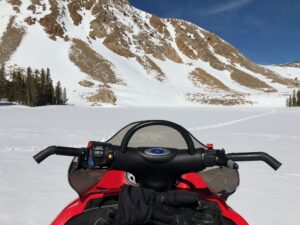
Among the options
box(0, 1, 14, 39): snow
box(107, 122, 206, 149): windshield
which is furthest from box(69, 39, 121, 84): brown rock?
box(107, 122, 206, 149): windshield

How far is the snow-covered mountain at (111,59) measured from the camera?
115125mm

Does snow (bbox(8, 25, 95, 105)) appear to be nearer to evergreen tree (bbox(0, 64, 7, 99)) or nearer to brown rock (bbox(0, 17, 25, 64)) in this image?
brown rock (bbox(0, 17, 25, 64))

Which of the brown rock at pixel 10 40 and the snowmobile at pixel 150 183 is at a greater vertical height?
the brown rock at pixel 10 40

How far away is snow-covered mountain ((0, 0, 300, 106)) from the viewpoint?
115 m

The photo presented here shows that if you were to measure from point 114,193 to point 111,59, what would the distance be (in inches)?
5916

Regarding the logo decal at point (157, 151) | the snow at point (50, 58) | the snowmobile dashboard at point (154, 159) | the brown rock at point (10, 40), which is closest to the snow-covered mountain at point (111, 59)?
the snow at point (50, 58)

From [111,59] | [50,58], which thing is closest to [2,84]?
[50,58]

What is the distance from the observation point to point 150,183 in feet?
6.56

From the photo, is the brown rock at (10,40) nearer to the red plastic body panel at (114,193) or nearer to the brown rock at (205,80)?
the brown rock at (205,80)

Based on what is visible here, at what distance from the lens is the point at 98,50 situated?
154 meters

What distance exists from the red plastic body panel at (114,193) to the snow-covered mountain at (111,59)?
85564 millimetres

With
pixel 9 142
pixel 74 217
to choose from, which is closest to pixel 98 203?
pixel 74 217

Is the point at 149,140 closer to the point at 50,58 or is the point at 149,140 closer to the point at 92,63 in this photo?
the point at 92,63

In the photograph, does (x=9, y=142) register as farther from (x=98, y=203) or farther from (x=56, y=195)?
(x=98, y=203)
